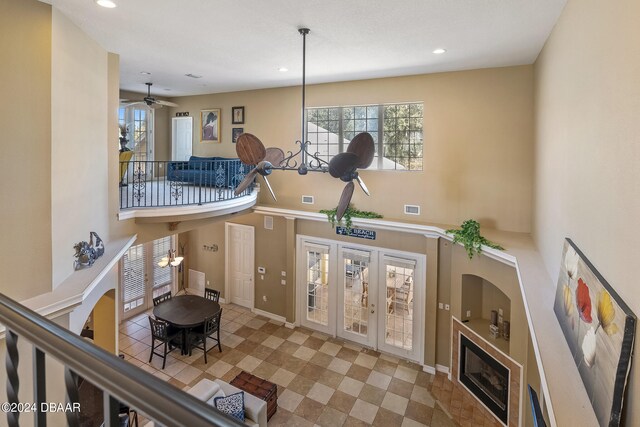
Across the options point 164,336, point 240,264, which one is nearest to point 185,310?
point 164,336

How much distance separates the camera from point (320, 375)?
7.12m

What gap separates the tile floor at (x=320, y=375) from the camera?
602cm

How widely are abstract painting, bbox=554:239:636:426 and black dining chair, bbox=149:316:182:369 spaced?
7156 millimetres

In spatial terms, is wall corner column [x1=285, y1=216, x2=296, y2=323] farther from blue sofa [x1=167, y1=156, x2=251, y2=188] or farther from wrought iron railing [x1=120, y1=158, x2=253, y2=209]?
blue sofa [x1=167, y1=156, x2=251, y2=188]

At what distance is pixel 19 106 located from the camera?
3.51 meters

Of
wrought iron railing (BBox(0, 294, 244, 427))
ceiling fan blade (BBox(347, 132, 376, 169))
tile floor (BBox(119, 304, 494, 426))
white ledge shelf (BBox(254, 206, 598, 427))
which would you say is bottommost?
tile floor (BBox(119, 304, 494, 426))

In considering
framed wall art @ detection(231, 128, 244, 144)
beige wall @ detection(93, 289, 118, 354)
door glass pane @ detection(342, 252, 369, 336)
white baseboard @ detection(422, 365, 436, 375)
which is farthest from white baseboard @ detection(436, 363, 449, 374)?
framed wall art @ detection(231, 128, 244, 144)

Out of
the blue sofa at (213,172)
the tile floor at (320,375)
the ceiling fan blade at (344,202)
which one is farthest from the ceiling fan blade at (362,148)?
the blue sofa at (213,172)

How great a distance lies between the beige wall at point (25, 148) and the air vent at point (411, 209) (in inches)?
233

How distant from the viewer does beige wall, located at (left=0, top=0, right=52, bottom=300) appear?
3.41 metres

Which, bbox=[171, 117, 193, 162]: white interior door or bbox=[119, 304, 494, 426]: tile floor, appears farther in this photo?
bbox=[171, 117, 193, 162]: white interior door

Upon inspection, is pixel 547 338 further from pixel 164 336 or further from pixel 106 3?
pixel 164 336

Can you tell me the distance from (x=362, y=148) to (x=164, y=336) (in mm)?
6152

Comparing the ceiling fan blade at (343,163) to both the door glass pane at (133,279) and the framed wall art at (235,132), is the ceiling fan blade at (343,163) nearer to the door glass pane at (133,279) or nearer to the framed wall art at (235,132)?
the framed wall art at (235,132)
